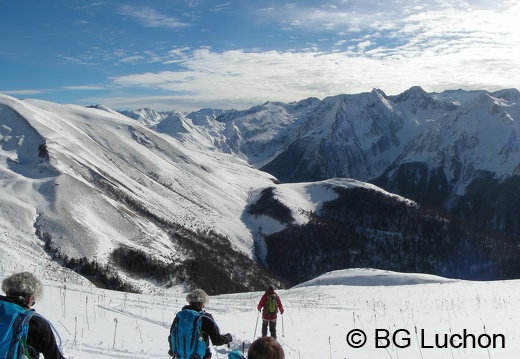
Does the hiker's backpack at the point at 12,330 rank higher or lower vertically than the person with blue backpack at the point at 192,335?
higher

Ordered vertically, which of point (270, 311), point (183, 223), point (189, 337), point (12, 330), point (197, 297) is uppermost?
point (12, 330)

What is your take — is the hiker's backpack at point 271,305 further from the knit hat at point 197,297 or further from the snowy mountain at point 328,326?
the knit hat at point 197,297

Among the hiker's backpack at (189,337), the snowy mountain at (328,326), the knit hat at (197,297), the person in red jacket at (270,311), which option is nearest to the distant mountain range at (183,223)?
the snowy mountain at (328,326)

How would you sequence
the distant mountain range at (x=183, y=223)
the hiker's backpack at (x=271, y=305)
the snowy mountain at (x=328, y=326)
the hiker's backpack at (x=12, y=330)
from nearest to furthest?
the hiker's backpack at (x=12, y=330) < the snowy mountain at (x=328, y=326) < the hiker's backpack at (x=271, y=305) < the distant mountain range at (x=183, y=223)

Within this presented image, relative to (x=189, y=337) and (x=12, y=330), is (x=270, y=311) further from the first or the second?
(x=12, y=330)

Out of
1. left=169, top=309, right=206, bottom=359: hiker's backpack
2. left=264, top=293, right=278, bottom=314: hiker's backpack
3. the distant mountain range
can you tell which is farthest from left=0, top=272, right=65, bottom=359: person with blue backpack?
the distant mountain range

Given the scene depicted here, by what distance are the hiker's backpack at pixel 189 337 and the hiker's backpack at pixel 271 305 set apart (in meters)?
9.01

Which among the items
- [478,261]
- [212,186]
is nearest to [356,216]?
[478,261]

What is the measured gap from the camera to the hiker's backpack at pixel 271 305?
54.4ft

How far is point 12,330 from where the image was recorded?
18.9ft

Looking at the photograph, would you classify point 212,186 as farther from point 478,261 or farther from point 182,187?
point 478,261

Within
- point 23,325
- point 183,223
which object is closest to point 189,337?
point 23,325

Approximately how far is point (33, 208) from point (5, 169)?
25.7m

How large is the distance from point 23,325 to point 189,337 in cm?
280
